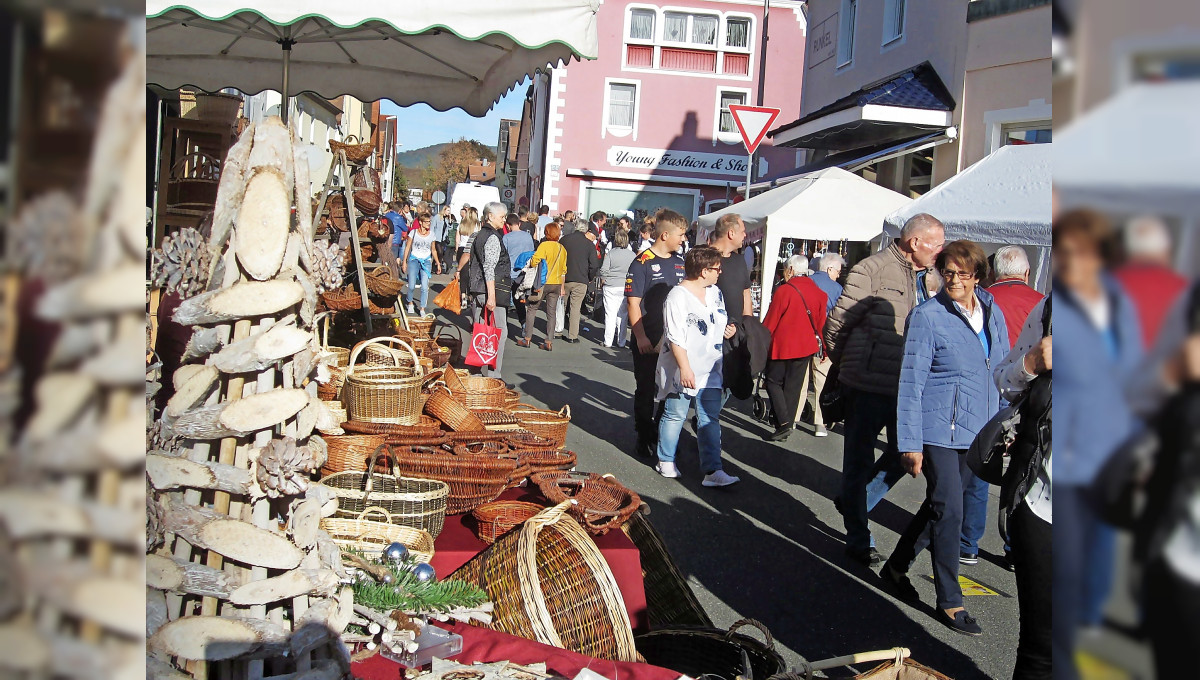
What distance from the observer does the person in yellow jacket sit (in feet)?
43.0

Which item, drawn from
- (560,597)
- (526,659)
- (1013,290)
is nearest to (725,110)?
(1013,290)

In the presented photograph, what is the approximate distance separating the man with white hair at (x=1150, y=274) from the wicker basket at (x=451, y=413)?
14.1 ft

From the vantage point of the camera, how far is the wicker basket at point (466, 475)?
3969mm

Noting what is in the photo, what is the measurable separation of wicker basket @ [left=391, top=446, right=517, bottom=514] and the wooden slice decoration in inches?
84.6

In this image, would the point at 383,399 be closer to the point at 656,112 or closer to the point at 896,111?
the point at 896,111

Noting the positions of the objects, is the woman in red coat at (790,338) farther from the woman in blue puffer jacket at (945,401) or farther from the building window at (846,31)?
the building window at (846,31)

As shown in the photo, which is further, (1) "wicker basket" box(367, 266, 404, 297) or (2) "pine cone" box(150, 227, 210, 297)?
(1) "wicker basket" box(367, 266, 404, 297)

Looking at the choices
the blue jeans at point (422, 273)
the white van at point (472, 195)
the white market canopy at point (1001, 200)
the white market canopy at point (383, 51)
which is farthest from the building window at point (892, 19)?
the white van at point (472, 195)

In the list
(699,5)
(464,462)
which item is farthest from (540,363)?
(699,5)

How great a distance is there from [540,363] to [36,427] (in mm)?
11648

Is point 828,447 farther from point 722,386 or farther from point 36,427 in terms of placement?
point 36,427

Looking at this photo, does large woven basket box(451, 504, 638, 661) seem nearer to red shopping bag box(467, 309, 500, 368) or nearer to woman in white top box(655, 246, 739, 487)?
woman in white top box(655, 246, 739, 487)

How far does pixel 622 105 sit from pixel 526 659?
30.7 metres

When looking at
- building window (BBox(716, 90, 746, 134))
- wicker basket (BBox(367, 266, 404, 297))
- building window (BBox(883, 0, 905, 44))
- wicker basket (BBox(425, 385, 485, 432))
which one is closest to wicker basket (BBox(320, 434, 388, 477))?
wicker basket (BBox(425, 385, 485, 432))
